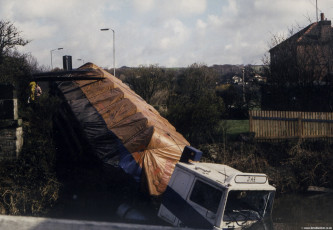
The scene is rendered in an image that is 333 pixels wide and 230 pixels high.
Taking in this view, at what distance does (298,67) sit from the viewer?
20.1m

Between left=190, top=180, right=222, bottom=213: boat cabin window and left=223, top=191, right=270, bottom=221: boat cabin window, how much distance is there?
216mm

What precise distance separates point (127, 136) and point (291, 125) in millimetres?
8389

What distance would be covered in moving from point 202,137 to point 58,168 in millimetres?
6948

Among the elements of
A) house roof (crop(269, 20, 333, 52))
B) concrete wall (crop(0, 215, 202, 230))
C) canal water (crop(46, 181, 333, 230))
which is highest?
house roof (crop(269, 20, 333, 52))

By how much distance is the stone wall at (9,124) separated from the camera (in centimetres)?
1300

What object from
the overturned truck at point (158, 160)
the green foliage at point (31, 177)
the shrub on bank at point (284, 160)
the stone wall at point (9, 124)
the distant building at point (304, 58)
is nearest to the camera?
the overturned truck at point (158, 160)

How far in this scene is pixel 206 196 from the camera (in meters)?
7.43

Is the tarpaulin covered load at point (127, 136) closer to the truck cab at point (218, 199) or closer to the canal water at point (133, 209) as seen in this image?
the canal water at point (133, 209)

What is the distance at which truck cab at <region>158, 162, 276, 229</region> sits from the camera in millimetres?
7094

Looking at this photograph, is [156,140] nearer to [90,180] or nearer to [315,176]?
[90,180]

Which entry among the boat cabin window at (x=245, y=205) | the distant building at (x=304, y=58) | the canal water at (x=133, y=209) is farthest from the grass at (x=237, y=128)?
the boat cabin window at (x=245, y=205)

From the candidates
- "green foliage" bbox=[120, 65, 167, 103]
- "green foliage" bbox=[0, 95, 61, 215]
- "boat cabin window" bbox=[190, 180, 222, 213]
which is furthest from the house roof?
"boat cabin window" bbox=[190, 180, 222, 213]

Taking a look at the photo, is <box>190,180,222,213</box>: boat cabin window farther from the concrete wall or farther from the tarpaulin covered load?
the tarpaulin covered load

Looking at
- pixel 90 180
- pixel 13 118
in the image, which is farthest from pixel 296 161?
pixel 13 118
